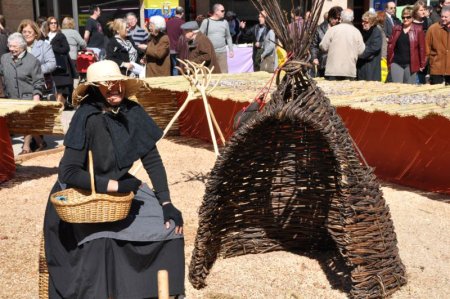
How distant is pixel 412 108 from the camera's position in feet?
21.3

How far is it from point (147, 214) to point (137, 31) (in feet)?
28.2

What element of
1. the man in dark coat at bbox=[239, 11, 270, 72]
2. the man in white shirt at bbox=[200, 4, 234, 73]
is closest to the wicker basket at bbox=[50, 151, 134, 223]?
the man in white shirt at bbox=[200, 4, 234, 73]

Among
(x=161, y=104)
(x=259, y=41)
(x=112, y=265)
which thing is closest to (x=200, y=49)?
(x=161, y=104)

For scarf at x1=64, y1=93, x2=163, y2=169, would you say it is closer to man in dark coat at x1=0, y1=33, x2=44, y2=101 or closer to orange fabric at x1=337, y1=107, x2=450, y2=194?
orange fabric at x1=337, y1=107, x2=450, y2=194

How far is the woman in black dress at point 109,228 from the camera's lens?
3521 millimetres

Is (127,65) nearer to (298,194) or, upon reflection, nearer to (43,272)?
(298,194)

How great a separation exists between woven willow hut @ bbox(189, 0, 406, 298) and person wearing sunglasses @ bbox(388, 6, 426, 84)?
221 inches

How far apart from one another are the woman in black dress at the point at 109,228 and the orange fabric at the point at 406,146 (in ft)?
10.8

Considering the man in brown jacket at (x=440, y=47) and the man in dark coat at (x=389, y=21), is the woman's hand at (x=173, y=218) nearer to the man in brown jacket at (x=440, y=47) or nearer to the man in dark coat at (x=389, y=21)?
the man in brown jacket at (x=440, y=47)

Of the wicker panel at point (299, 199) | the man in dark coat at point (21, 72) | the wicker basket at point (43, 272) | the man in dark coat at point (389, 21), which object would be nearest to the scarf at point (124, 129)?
the wicker basket at point (43, 272)

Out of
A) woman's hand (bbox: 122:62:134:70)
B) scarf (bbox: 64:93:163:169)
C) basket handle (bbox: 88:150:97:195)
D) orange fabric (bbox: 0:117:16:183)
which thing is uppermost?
scarf (bbox: 64:93:163:169)

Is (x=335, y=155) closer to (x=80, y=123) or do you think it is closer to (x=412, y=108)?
(x=80, y=123)

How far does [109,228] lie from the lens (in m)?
3.54

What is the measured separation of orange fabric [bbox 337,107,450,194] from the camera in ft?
21.7
